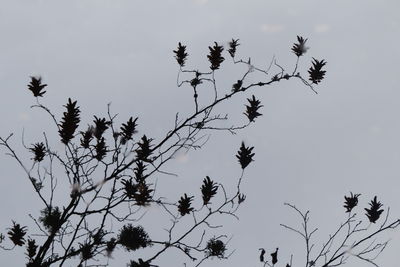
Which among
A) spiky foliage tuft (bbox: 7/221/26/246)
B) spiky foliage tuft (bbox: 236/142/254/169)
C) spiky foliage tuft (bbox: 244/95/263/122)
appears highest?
spiky foliage tuft (bbox: 244/95/263/122)

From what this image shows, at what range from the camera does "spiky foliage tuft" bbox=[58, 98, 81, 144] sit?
472cm

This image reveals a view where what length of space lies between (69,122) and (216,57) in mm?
2286

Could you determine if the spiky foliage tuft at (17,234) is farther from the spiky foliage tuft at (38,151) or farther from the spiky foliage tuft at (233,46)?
the spiky foliage tuft at (233,46)

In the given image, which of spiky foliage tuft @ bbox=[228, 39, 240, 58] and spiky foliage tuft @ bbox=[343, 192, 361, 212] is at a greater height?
spiky foliage tuft @ bbox=[228, 39, 240, 58]

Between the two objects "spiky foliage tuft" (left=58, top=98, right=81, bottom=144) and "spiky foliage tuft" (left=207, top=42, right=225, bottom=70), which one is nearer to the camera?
"spiky foliage tuft" (left=58, top=98, right=81, bottom=144)

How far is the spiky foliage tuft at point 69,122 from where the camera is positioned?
4.72m

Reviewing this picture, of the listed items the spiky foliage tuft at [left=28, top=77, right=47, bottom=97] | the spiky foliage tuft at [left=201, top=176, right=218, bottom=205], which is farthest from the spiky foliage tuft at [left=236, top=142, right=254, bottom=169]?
the spiky foliage tuft at [left=28, top=77, right=47, bottom=97]

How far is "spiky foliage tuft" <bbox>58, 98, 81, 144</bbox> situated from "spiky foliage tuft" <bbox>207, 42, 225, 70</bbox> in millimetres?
2128

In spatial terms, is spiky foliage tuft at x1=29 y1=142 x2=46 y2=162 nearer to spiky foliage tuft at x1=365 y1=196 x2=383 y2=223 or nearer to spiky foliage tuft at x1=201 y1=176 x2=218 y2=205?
spiky foliage tuft at x1=201 y1=176 x2=218 y2=205

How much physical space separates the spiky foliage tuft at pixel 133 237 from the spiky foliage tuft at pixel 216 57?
8.04ft

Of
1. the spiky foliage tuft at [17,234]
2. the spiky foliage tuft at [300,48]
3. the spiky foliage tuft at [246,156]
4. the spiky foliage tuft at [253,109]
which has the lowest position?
the spiky foliage tuft at [17,234]

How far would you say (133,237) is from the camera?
5.74 metres

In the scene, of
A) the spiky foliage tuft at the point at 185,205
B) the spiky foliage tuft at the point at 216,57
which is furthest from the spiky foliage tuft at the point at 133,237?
the spiky foliage tuft at the point at 216,57

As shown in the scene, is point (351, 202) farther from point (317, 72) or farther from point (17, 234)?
point (17, 234)
